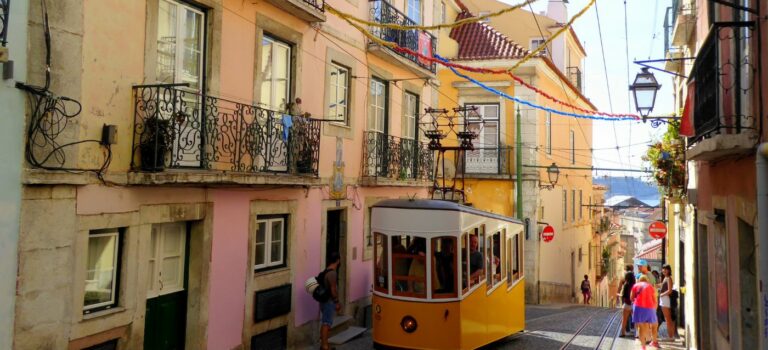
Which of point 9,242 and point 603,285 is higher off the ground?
point 9,242

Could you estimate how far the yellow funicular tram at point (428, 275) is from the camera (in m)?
8.58

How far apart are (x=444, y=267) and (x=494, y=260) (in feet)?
5.66

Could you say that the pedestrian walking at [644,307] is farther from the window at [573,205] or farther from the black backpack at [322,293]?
the window at [573,205]

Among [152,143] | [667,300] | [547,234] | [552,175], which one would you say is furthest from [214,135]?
[552,175]

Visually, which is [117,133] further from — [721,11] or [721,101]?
[721,11]

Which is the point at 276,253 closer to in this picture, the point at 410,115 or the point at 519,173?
the point at 410,115

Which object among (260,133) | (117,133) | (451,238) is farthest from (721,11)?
(117,133)

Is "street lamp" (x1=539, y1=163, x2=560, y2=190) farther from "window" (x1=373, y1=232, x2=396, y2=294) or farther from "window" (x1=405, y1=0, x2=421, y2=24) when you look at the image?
"window" (x1=373, y1=232, x2=396, y2=294)

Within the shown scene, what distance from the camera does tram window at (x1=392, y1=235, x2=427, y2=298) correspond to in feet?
28.5

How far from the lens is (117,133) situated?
260 inches

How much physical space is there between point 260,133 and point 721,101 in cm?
557

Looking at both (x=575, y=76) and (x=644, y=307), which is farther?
(x=575, y=76)

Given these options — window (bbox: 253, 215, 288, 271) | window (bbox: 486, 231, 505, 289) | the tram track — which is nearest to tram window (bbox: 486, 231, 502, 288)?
window (bbox: 486, 231, 505, 289)

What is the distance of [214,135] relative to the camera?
7793 millimetres
